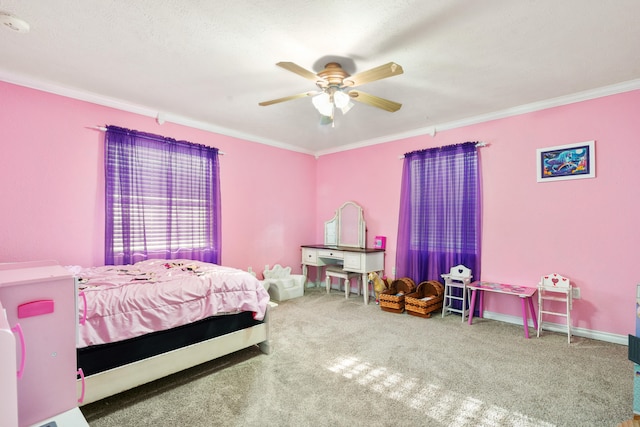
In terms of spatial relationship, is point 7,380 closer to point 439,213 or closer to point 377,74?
point 377,74

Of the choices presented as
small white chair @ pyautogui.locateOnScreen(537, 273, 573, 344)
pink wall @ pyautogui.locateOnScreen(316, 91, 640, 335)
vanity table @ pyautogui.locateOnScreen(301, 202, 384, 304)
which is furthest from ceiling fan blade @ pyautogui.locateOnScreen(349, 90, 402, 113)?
small white chair @ pyautogui.locateOnScreen(537, 273, 573, 344)

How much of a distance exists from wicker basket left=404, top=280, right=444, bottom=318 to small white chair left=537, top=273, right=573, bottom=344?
41.2 inches

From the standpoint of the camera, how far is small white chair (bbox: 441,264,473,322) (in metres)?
3.58

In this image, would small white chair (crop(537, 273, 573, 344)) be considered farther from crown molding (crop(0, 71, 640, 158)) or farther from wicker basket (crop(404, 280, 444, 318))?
crown molding (crop(0, 71, 640, 158))

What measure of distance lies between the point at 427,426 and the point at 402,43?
2.45 metres

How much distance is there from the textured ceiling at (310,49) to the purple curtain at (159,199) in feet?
1.51

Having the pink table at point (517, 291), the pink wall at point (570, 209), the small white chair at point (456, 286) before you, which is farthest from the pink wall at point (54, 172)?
the pink table at point (517, 291)

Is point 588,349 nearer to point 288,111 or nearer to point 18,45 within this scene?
point 288,111

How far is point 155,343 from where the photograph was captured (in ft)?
6.75

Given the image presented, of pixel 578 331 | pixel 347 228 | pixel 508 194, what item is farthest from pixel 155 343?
pixel 578 331

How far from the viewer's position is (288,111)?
350 centimetres

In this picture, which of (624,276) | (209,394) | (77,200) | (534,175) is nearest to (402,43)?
(534,175)

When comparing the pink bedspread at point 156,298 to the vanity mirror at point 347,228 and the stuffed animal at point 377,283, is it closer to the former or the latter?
the stuffed animal at point 377,283

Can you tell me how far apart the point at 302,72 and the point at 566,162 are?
2904 millimetres
